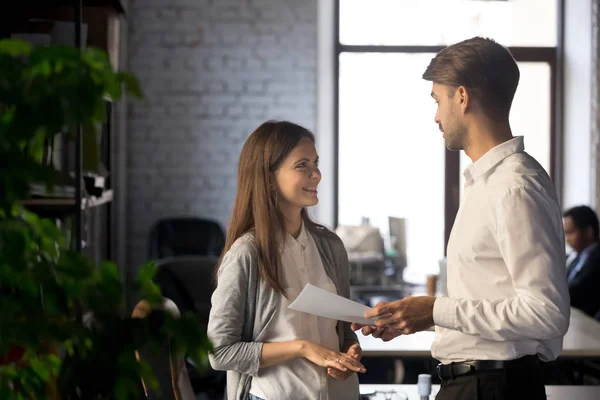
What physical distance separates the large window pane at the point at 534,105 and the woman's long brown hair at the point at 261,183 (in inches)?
218

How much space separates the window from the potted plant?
264 inches

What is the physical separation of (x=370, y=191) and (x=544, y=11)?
210cm

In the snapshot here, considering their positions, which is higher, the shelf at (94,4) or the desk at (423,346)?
the shelf at (94,4)

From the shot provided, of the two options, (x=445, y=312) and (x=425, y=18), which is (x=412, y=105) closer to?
(x=425, y=18)

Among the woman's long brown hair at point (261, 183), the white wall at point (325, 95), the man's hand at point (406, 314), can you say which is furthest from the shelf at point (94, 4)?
the white wall at point (325, 95)

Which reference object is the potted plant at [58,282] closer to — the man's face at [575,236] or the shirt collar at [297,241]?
the shirt collar at [297,241]

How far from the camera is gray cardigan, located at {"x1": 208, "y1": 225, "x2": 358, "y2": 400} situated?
179cm

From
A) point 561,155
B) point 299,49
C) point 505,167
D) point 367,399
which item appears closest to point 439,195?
point 561,155

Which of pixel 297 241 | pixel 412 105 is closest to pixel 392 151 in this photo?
pixel 412 105

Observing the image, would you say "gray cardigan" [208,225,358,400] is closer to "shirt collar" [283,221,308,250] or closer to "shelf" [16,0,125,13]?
"shirt collar" [283,221,308,250]

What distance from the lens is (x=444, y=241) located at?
24.1 ft

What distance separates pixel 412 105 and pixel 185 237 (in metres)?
Result: 2.25

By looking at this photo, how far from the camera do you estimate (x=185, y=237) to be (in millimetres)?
6488

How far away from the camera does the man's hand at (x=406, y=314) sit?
1727 mm
